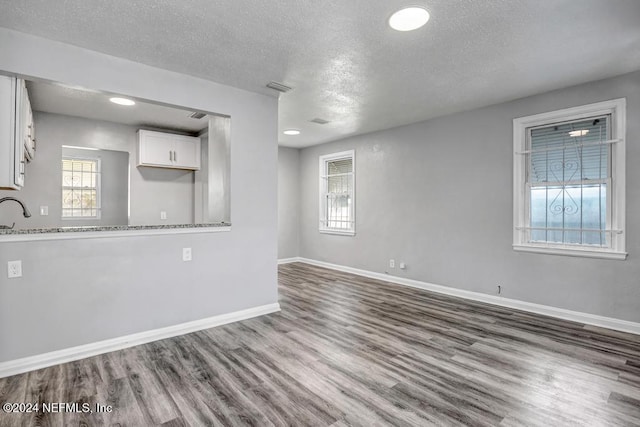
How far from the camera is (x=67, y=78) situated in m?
2.59

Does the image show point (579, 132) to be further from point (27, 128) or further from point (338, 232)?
point (27, 128)

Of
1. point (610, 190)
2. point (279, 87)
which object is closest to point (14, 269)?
point (279, 87)

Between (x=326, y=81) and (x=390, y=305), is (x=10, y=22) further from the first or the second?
(x=390, y=305)

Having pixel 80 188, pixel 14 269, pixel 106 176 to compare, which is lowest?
pixel 14 269

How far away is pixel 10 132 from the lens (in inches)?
93.1

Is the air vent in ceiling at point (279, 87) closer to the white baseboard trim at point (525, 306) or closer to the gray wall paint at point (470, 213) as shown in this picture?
the gray wall paint at point (470, 213)

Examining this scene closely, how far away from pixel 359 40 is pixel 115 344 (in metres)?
3.24

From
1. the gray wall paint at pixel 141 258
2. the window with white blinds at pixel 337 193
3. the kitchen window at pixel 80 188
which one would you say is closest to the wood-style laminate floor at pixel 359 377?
the gray wall paint at pixel 141 258

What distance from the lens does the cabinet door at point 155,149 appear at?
496 centimetres

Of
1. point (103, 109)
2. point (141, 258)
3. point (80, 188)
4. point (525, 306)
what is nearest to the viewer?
point (141, 258)

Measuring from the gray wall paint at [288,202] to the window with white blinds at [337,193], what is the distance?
737 mm

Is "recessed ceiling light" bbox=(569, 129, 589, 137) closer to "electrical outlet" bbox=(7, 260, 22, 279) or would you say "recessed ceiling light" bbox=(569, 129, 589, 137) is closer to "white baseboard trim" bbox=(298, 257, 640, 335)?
"white baseboard trim" bbox=(298, 257, 640, 335)

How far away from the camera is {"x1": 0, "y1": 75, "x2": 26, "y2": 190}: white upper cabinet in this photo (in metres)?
2.34

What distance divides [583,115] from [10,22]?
5.17 metres
